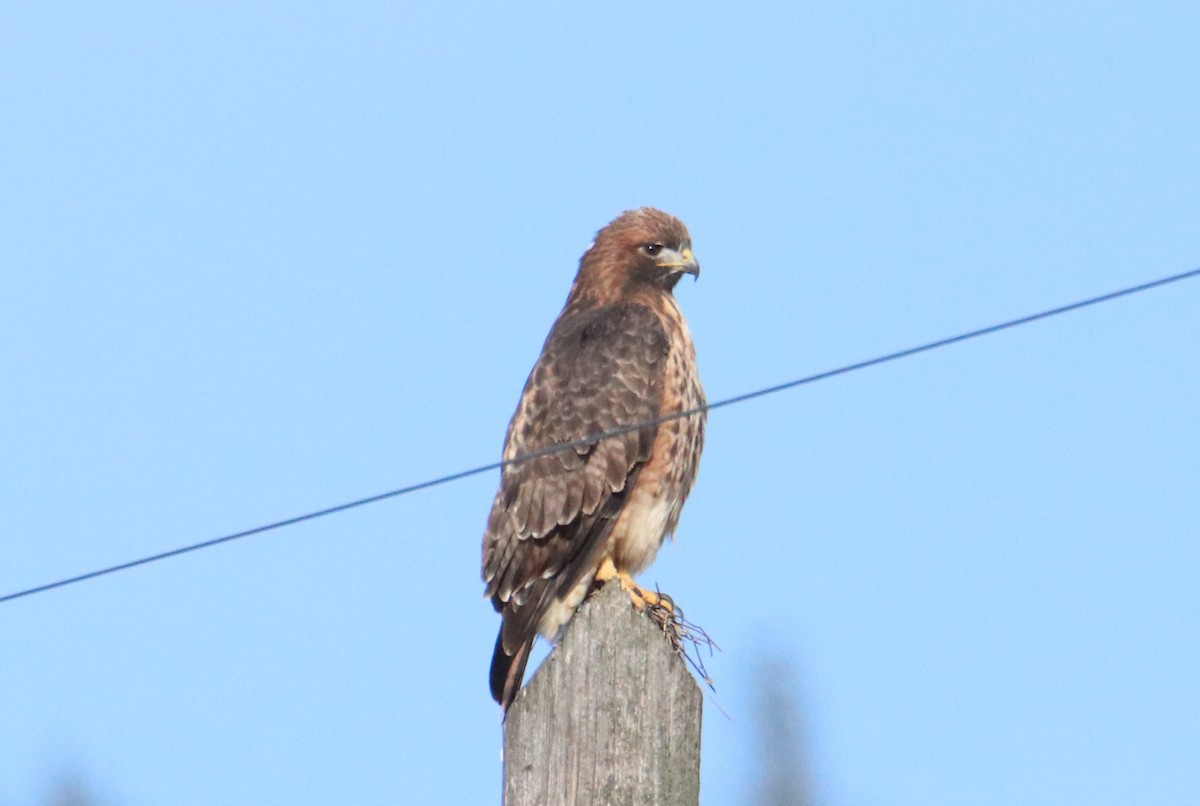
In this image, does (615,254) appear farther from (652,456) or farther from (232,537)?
(232,537)

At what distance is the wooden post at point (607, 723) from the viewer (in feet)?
12.2

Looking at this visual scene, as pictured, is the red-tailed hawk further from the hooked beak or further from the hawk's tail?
the hooked beak

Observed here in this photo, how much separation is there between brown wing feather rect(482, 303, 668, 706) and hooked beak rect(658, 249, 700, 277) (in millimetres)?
346

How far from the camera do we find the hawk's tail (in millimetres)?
5180

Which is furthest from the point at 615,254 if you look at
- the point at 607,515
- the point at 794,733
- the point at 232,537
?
the point at 794,733

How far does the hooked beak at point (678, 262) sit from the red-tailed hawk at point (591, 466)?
161 mm

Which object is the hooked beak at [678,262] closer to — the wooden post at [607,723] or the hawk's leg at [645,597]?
the hawk's leg at [645,597]

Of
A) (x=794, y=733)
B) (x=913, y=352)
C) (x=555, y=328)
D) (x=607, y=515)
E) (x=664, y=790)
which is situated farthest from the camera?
(x=794, y=733)

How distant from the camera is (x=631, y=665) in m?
3.82

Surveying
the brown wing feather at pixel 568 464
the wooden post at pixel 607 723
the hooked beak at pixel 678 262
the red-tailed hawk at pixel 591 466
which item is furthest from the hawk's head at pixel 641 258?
the wooden post at pixel 607 723

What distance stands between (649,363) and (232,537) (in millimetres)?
2295

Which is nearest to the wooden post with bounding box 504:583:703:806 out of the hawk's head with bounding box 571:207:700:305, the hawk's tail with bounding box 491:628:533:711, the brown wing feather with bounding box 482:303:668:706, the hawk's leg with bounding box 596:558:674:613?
the hawk's leg with bounding box 596:558:674:613

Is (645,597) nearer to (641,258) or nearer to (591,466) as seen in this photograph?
(591,466)

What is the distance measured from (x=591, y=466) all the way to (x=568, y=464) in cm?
7
